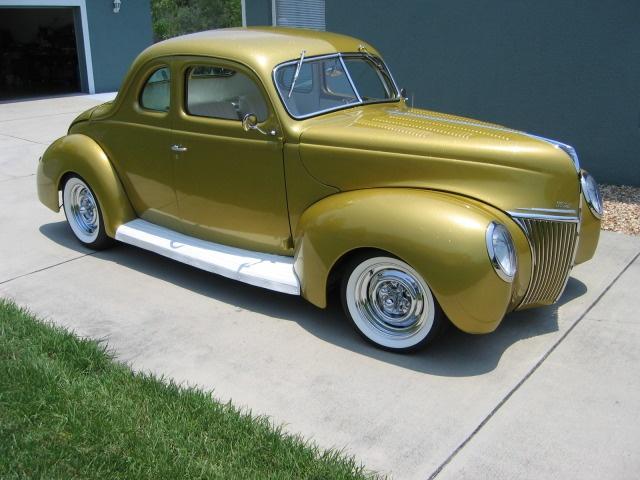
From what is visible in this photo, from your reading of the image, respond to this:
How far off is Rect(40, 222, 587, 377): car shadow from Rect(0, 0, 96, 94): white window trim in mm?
11086

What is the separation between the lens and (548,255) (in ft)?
13.2

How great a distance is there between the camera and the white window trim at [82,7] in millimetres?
14450

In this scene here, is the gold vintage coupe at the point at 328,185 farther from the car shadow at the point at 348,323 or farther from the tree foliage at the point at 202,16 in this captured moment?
the tree foliage at the point at 202,16

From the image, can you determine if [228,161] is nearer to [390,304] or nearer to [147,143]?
[147,143]

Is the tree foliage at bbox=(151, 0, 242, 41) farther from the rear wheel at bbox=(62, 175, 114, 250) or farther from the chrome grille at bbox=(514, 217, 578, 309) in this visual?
the chrome grille at bbox=(514, 217, 578, 309)

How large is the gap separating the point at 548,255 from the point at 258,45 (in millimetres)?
2387

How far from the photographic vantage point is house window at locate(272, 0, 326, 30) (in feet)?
32.4

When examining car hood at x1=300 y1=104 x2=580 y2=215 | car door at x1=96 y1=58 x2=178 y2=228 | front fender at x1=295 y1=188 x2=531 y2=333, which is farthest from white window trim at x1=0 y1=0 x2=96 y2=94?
front fender at x1=295 y1=188 x2=531 y2=333

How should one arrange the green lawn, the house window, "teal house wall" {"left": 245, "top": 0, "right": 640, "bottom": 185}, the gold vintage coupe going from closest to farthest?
the green lawn < the gold vintage coupe < "teal house wall" {"left": 245, "top": 0, "right": 640, "bottom": 185} < the house window

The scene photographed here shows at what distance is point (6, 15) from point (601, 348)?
2017 centimetres

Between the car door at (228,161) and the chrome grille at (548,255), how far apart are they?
62.3 inches

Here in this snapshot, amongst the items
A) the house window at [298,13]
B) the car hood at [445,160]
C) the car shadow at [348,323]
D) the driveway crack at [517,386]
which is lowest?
the driveway crack at [517,386]

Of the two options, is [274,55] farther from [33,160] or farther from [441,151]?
[33,160]

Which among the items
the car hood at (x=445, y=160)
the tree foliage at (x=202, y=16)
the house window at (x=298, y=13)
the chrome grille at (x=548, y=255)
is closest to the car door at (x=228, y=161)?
the car hood at (x=445, y=160)
